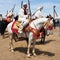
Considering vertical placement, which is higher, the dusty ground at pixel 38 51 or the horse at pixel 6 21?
the horse at pixel 6 21

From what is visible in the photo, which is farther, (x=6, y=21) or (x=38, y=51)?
(x=6, y=21)

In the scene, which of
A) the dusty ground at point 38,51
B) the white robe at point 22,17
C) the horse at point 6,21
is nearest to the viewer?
the white robe at point 22,17

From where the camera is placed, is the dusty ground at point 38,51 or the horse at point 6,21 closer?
the dusty ground at point 38,51

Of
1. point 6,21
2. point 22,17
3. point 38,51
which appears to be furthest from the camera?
point 6,21

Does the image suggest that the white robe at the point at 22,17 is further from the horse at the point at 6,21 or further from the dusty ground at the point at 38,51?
the horse at the point at 6,21

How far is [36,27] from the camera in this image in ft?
42.4

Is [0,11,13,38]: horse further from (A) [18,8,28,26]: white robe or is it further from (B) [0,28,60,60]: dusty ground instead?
(A) [18,8,28,26]: white robe

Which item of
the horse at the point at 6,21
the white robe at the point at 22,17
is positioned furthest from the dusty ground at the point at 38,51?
the horse at the point at 6,21

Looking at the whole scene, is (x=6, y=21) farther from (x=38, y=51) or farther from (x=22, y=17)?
(x=22, y=17)

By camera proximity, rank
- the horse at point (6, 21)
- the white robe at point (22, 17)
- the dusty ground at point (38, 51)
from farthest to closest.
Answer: the horse at point (6, 21)
the dusty ground at point (38, 51)
the white robe at point (22, 17)

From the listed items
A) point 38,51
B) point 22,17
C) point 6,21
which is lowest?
point 38,51

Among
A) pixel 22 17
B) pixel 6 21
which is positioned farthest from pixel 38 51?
pixel 6 21

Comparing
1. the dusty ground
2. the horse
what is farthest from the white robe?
the horse

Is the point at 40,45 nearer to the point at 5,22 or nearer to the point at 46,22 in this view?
the point at 46,22
